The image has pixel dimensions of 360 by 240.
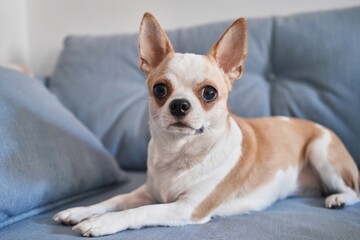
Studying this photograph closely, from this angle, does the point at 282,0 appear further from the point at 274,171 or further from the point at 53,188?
the point at 53,188

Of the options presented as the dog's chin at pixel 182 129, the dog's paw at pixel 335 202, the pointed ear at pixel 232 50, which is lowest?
the dog's paw at pixel 335 202

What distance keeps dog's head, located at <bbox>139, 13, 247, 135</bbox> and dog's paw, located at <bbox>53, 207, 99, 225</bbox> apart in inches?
12.9

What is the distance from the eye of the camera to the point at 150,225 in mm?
953

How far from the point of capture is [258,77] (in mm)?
1669

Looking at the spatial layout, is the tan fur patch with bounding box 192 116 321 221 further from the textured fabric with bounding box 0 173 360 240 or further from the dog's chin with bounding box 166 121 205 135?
the dog's chin with bounding box 166 121 205 135

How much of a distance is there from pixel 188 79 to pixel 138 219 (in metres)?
0.41

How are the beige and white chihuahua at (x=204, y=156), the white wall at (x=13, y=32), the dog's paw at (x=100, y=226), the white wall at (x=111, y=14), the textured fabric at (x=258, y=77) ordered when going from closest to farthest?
the dog's paw at (x=100, y=226) < the beige and white chihuahua at (x=204, y=156) < the textured fabric at (x=258, y=77) < the white wall at (x=111, y=14) < the white wall at (x=13, y=32)

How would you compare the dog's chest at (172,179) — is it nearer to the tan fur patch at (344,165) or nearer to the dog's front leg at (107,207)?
the dog's front leg at (107,207)

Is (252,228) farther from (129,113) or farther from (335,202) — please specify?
(129,113)

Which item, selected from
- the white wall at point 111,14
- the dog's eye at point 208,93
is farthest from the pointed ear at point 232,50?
the white wall at point 111,14

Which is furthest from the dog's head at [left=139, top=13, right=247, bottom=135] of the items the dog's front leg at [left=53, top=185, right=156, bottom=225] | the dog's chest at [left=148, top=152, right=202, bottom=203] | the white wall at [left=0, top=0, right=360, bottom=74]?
the white wall at [left=0, top=0, right=360, bottom=74]

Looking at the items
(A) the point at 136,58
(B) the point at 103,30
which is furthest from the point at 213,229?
(B) the point at 103,30

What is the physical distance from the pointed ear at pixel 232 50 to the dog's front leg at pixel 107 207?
19.4 inches

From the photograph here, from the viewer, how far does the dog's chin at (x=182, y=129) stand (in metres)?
0.97
